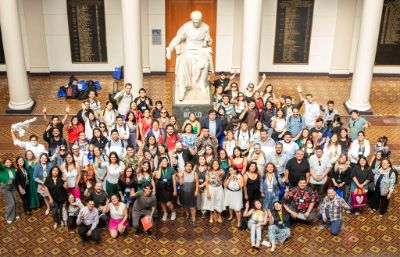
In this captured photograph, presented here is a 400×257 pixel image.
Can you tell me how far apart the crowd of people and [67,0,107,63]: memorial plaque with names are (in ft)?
23.0

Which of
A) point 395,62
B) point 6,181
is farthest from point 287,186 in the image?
point 395,62

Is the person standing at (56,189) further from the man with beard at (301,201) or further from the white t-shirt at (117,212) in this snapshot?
the man with beard at (301,201)

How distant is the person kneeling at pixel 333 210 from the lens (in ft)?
36.4

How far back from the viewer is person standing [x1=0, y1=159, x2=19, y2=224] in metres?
11.2

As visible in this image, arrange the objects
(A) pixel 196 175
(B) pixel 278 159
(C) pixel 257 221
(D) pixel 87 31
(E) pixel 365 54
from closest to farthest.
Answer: (C) pixel 257 221 < (A) pixel 196 175 < (B) pixel 278 159 < (E) pixel 365 54 < (D) pixel 87 31

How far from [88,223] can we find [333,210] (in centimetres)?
467

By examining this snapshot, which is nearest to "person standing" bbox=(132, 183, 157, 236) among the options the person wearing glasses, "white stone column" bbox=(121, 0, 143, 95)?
the person wearing glasses

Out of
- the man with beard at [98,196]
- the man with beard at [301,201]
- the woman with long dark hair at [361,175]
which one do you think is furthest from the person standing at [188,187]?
the woman with long dark hair at [361,175]

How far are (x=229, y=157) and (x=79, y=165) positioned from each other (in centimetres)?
299

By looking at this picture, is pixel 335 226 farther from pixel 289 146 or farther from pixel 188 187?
pixel 188 187

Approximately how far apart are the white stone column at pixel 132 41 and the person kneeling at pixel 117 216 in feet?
18.5

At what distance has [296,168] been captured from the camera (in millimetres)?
11430

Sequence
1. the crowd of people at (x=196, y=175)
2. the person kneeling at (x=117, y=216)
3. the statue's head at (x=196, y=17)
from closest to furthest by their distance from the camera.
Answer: the person kneeling at (x=117, y=216) < the crowd of people at (x=196, y=175) < the statue's head at (x=196, y=17)

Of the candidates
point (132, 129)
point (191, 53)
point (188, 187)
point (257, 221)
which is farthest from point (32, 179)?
point (191, 53)
